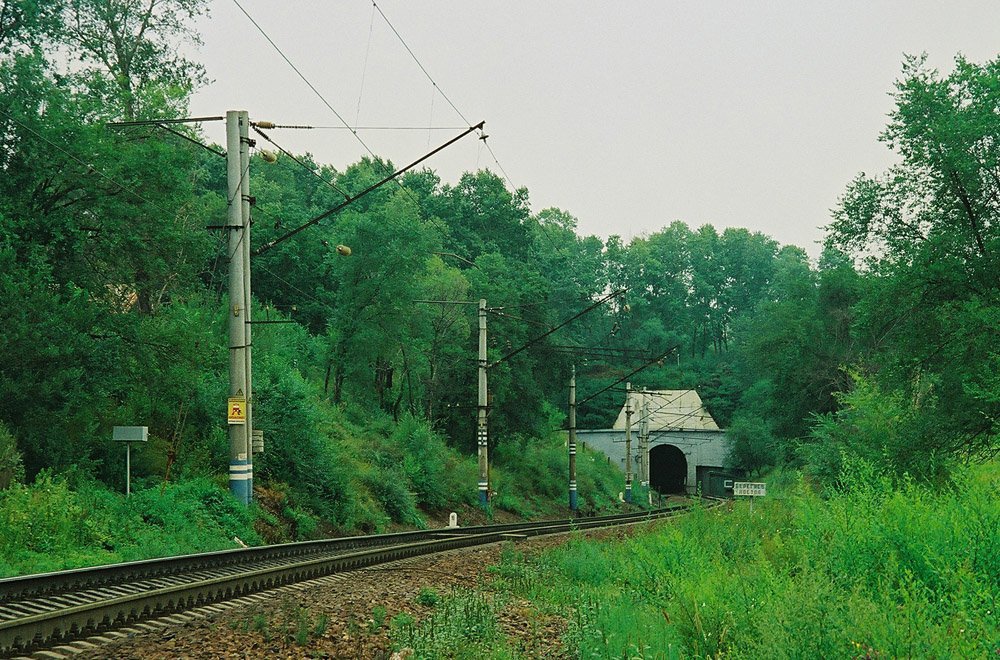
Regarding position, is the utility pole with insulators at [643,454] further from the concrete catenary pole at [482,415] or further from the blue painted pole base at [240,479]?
the blue painted pole base at [240,479]

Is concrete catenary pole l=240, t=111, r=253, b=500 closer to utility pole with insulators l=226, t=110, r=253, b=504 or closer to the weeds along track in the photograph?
utility pole with insulators l=226, t=110, r=253, b=504

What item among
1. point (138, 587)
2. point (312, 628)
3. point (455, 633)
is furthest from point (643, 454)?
point (312, 628)

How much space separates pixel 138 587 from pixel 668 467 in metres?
97.3

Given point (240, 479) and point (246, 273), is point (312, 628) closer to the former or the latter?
point (240, 479)

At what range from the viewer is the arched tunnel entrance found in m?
102

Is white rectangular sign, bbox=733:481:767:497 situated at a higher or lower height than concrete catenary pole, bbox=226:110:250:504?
lower

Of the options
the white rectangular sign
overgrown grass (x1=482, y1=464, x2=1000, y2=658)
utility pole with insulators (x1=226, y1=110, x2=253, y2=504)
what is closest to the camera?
overgrown grass (x1=482, y1=464, x2=1000, y2=658)

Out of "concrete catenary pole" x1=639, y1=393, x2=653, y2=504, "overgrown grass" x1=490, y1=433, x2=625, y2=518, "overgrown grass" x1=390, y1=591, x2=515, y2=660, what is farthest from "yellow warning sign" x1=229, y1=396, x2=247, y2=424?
"concrete catenary pole" x1=639, y1=393, x2=653, y2=504

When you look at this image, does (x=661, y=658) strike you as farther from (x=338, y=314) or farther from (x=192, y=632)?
(x=338, y=314)

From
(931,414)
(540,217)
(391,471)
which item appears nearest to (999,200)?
(931,414)

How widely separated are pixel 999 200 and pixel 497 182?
62.1 m

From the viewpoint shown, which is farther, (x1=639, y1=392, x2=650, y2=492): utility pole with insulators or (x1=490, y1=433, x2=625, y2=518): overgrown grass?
(x1=639, y1=392, x2=650, y2=492): utility pole with insulators

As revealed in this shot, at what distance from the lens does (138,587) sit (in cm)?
1077

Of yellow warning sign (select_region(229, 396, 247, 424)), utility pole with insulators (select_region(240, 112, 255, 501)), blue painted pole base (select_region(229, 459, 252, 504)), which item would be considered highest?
utility pole with insulators (select_region(240, 112, 255, 501))
